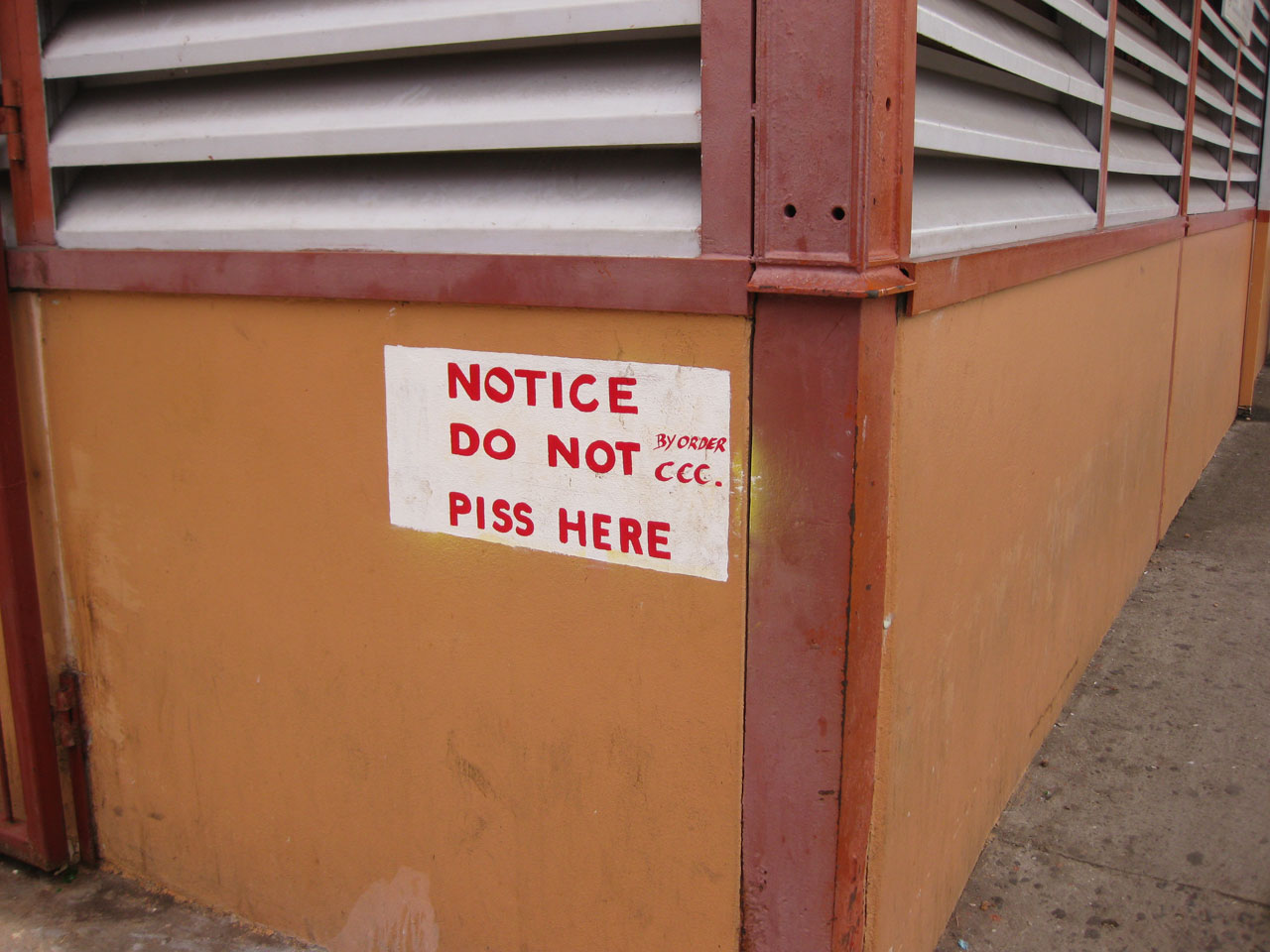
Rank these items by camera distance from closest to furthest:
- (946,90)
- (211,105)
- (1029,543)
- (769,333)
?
(769,333), (946,90), (211,105), (1029,543)

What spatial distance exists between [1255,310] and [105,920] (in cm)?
866

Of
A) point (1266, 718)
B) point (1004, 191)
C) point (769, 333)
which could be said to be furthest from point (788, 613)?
point (1266, 718)

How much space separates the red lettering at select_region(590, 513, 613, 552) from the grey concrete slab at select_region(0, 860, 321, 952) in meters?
1.44

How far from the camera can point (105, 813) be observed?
3.17 meters

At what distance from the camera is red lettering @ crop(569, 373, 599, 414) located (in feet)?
7.04

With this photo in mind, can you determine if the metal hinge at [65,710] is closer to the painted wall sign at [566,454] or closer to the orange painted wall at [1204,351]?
the painted wall sign at [566,454]

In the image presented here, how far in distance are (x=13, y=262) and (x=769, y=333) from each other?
206 centimetres

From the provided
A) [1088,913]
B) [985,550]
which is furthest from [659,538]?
[1088,913]

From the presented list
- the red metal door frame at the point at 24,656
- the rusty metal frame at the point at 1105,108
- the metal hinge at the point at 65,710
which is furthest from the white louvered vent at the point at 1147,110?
the metal hinge at the point at 65,710

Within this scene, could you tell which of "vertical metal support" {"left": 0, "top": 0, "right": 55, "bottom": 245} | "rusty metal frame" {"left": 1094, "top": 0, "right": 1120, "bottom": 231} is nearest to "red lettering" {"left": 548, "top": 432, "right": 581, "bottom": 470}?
"vertical metal support" {"left": 0, "top": 0, "right": 55, "bottom": 245}

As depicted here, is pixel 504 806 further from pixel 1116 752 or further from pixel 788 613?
pixel 1116 752

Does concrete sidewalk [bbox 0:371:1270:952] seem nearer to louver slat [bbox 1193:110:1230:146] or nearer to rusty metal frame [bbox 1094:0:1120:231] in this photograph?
rusty metal frame [bbox 1094:0:1120:231]

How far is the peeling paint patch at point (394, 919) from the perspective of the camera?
2631 millimetres

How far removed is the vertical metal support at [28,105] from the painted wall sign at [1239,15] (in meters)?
5.59
